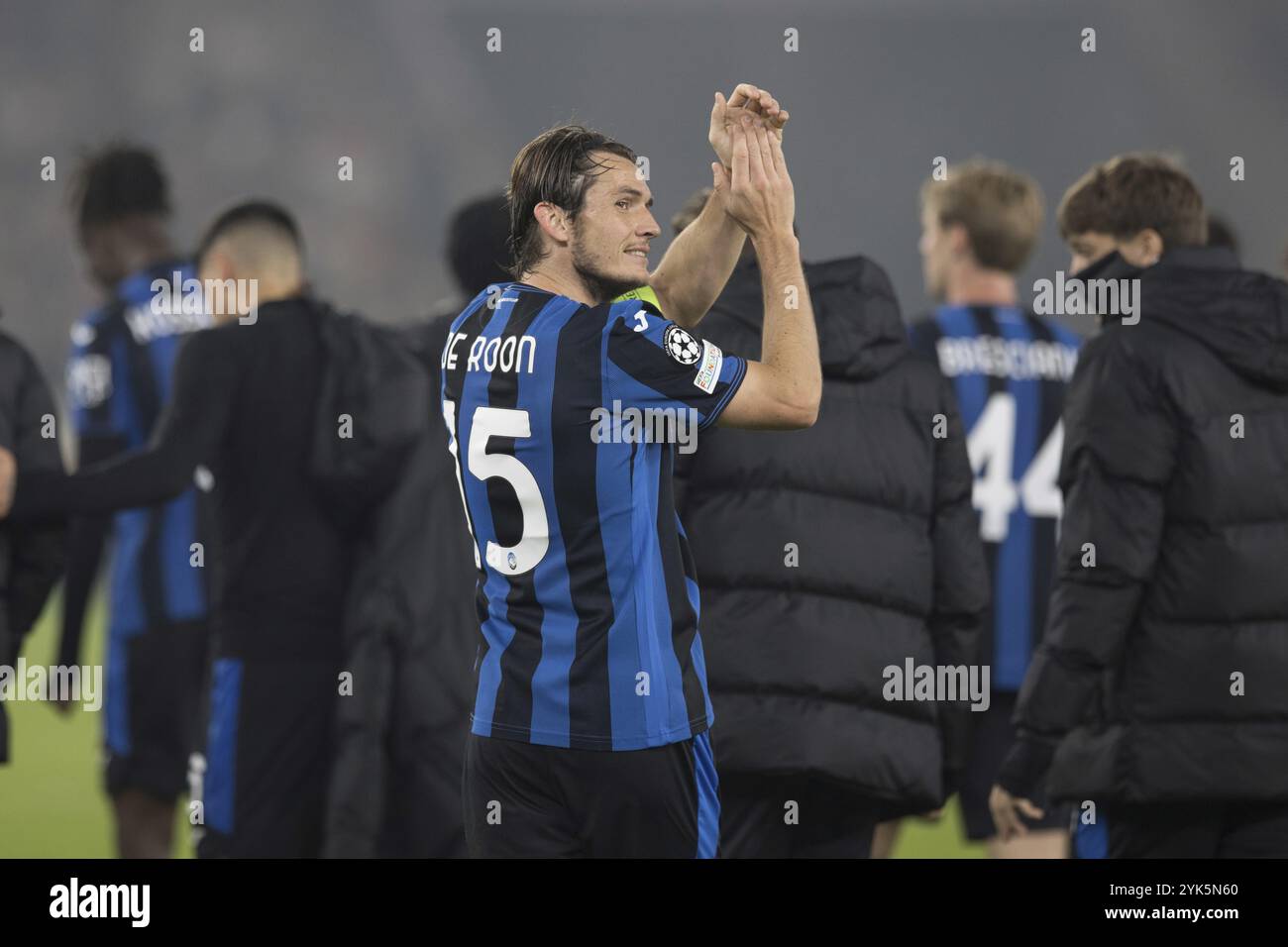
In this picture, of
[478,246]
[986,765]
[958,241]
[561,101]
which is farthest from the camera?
[561,101]

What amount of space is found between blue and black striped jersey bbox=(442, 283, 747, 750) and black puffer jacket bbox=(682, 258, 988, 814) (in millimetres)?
674

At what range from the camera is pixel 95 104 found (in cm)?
1983

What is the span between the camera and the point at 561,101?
62.1 ft

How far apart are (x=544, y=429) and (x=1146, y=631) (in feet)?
4.91

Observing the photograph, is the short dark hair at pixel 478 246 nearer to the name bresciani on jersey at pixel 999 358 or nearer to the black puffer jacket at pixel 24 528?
the black puffer jacket at pixel 24 528

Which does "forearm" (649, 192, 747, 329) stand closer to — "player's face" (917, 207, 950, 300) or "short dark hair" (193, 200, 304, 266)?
"short dark hair" (193, 200, 304, 266)

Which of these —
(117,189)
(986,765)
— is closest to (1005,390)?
(986,765)

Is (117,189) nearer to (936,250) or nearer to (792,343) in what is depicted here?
(936,250)

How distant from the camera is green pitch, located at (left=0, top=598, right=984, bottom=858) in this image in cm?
650

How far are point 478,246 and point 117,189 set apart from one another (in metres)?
1.97

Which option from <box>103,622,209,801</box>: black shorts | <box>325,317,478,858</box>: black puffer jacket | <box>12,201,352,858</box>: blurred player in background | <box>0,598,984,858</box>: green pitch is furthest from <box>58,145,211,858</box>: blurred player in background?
<box>325,317,478,858</box>: black puffer jacket

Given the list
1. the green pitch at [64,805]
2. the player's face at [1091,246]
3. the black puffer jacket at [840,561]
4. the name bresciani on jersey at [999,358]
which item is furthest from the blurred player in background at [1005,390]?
the black puffer jacket at [840,561]
